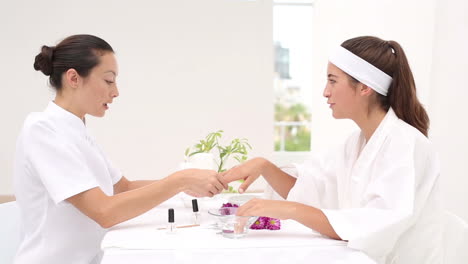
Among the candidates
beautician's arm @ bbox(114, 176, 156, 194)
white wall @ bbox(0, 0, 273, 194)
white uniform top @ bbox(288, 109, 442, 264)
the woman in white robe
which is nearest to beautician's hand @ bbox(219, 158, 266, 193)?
the woman in white robe

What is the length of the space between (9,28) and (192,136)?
1709 mm

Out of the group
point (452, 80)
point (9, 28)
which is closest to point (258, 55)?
point (452, 80)

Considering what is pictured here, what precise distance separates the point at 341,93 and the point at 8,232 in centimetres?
124

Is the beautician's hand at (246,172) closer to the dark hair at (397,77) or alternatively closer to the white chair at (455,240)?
the dark hair at (397,77)

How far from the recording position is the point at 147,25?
3.58 m

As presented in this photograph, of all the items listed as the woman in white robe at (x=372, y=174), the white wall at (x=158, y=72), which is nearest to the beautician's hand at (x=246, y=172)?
the woman in white robe at (x=372, y=174)

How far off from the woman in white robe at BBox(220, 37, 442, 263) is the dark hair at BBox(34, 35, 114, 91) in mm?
575

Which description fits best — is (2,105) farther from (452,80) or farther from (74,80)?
(452,80)

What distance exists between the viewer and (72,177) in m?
1.24

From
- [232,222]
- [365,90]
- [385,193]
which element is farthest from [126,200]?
[365,90]

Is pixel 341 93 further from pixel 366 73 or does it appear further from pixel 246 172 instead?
pixel 246 172

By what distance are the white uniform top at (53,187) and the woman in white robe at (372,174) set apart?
47cm

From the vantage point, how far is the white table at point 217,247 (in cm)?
106

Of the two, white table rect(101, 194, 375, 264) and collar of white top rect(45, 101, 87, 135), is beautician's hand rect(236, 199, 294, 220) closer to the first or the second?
white table rect(101, 194, 375, 264)
